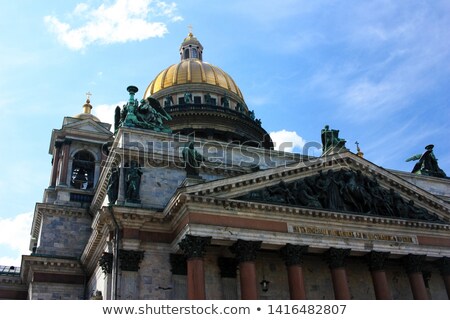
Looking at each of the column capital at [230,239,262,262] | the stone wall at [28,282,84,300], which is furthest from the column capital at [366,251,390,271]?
the stone wall at [28,282,84,300]

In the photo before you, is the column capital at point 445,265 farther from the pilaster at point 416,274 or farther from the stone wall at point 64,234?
the stone wall at point 64,234

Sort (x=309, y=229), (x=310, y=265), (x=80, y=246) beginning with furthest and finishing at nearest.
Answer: (x=80, y=246)
(x=310, y=265)
(x=309, y=229)

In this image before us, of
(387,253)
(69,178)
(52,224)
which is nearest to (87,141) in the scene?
(69,178)

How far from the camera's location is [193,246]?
21.3 metres

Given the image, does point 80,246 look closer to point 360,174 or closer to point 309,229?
point 309,229

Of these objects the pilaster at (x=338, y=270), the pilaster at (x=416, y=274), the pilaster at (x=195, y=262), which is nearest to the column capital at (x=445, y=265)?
the pilaster at (x=416, y=274)

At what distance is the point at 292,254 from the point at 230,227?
3.15 metres

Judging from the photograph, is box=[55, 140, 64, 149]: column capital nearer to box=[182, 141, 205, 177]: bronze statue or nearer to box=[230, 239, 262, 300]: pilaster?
box=[182, 141, 205, 177]: bronze statue

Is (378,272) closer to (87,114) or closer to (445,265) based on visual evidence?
(445,265)

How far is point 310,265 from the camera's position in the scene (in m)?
25.9

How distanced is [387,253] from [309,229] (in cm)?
435

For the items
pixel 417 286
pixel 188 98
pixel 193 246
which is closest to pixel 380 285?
pixel 417 286

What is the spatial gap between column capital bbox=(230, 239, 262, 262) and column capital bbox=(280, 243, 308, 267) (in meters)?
1.53
